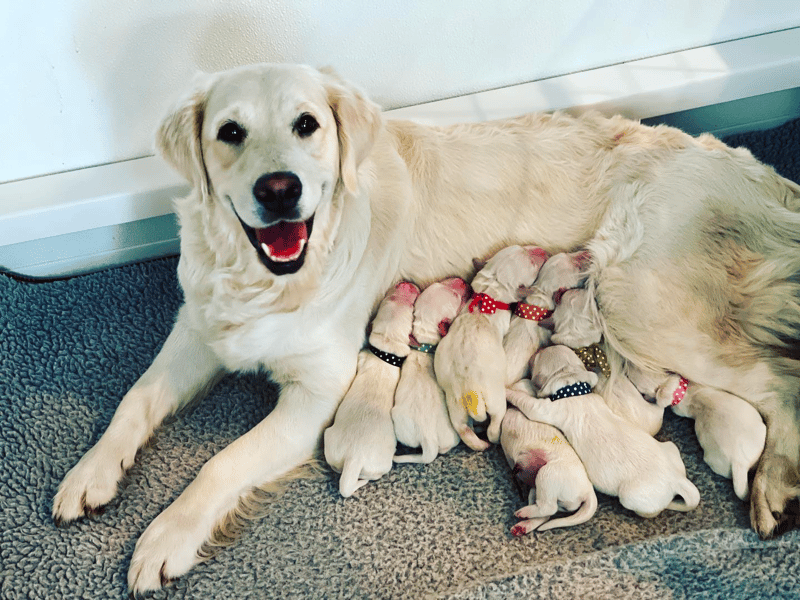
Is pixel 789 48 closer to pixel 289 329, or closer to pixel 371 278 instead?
pixel 371 278

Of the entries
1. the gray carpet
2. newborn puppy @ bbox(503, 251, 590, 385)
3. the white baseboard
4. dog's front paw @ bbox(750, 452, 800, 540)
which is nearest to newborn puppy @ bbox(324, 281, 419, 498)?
the gray carpet

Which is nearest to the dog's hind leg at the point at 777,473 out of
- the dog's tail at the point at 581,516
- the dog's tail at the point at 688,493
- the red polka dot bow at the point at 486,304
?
the dog's tail at the point at 688,493

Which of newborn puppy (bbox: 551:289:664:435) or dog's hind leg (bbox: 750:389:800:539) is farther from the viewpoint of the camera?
newborn puppy (bbox: 551:289:664:435)

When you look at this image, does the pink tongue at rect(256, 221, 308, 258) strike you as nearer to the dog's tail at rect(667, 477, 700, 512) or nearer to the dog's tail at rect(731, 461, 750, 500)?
the dog's tail at rect(667, 477, 700, 512)

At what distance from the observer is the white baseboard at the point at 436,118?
2240mm

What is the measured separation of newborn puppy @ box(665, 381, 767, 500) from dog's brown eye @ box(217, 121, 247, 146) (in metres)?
1.34

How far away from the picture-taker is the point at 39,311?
2.35 m

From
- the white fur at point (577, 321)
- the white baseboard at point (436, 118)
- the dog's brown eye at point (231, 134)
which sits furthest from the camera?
the white baseboard at point (436, 118)

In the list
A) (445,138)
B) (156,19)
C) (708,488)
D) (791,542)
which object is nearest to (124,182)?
(156,19)

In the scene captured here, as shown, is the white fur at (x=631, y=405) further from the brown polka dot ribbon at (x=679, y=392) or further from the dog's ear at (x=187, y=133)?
the dog's ear at (x=187, y=133)

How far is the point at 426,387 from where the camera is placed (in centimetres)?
188

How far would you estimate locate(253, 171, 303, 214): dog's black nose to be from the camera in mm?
1489

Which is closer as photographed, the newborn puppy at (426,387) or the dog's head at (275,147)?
the dog's head at (275,147)

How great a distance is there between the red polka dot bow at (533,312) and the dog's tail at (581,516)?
1.82ft
